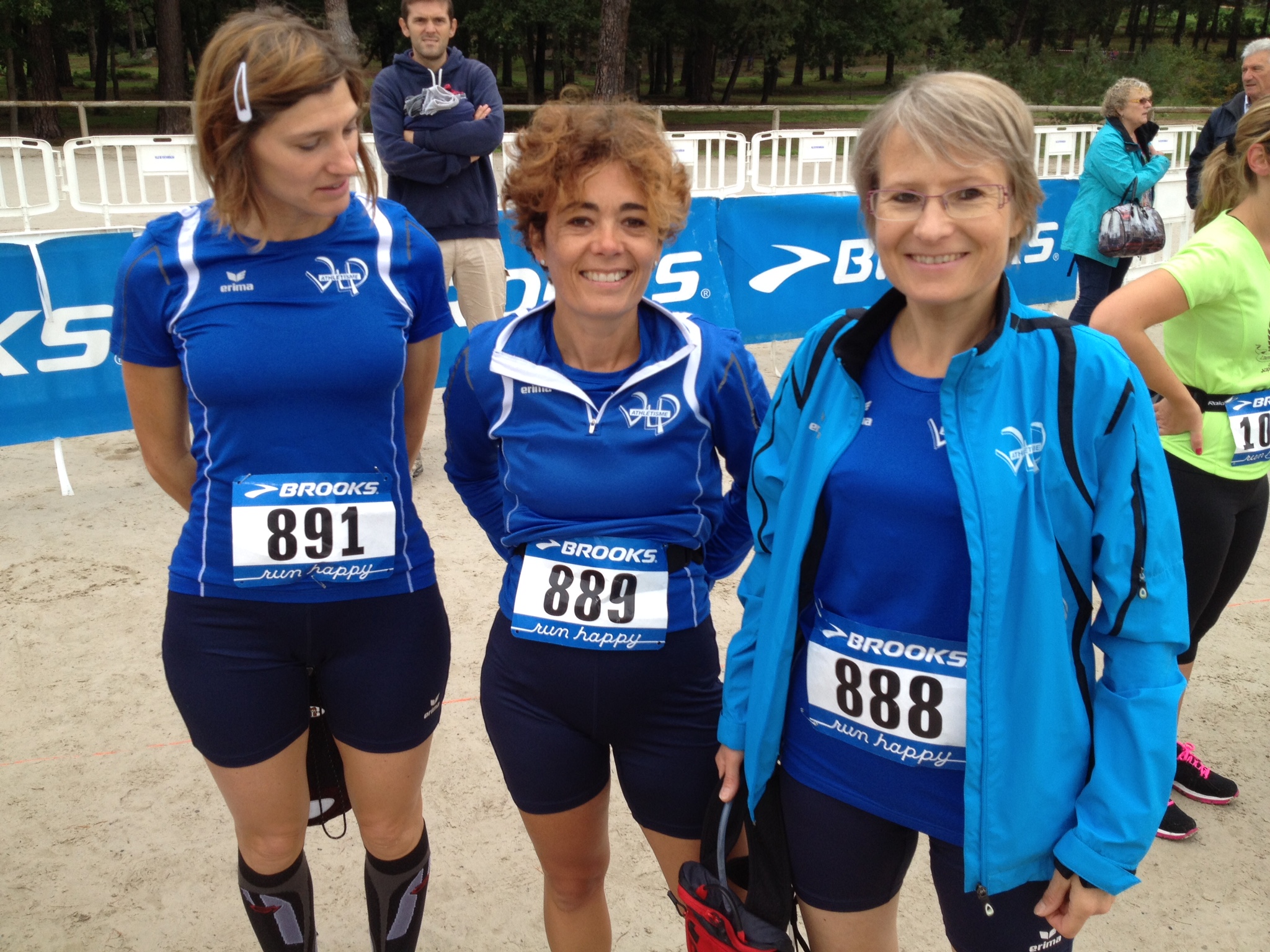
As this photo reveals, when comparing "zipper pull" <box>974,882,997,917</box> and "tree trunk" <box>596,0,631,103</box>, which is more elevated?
"tree trunk" <box>596,0,631,103</box>

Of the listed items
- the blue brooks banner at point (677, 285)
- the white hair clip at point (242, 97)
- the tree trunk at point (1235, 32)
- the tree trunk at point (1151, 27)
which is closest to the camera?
the white hair clip at point (242, 97)

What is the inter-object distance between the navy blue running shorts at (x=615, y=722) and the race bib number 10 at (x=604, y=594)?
0.04 m

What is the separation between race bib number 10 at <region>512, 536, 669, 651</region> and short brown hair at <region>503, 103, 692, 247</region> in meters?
0.62

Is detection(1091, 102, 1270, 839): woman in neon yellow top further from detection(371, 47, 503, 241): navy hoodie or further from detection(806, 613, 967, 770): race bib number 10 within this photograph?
detection(371, 47, 503, 241): navy hoodie

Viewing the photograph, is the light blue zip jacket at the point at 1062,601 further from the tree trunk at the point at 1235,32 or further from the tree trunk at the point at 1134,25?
the tree trunk at the point at 1134,25

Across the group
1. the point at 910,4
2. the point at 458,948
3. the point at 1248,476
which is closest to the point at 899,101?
the point at 1248,476

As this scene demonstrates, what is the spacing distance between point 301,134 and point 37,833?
7.89ft

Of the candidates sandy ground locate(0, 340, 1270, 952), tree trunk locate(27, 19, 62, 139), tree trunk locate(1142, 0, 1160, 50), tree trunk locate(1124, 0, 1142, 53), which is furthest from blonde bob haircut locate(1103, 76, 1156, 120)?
tree trunk locate(1124, 0, 1142, 53)

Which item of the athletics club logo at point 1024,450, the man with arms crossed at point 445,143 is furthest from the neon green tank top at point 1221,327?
the man with arms crossed at point 445,143

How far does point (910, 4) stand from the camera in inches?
1576

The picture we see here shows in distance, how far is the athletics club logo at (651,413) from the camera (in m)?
2.02

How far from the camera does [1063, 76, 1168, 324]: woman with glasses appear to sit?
22.8ft

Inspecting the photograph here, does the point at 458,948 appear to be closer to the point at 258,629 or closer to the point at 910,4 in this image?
the point at 258,629

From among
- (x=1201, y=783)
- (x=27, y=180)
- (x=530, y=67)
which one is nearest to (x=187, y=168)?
(x=1201, y=783)
